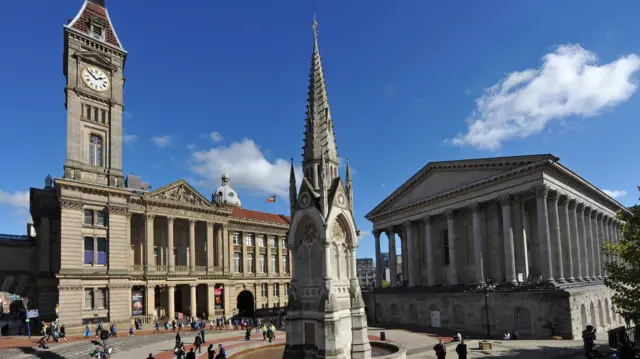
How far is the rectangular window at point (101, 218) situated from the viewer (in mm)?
45875

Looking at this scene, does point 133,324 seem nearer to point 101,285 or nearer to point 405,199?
point 101,285

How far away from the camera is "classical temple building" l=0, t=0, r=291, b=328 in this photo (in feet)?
144

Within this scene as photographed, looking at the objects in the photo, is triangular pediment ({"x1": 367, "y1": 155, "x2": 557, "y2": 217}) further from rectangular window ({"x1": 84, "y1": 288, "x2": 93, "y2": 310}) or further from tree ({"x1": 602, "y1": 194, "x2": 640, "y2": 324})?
rectangular window ({"x1": 84, "y1": 288, "x2": 93, "y2": 310})

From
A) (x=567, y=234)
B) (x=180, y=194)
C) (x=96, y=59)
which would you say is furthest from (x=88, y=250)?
(x=567, y=234)

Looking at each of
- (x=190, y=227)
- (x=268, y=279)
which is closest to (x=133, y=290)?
(x=190, y=227)

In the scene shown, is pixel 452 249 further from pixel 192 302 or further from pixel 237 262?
pixel 192 302

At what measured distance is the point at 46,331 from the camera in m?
38.4

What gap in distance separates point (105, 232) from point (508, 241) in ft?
132

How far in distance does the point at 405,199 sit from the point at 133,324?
35.2 m

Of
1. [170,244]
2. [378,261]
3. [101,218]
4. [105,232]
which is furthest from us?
[378,261]

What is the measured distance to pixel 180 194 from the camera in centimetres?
5625

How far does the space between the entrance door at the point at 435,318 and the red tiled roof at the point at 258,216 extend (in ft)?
97.0

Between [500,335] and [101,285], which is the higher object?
[101,285]

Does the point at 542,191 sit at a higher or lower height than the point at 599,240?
higher
